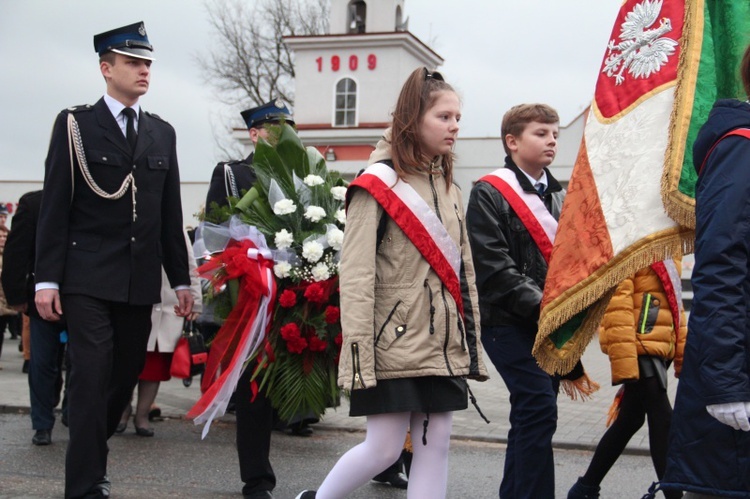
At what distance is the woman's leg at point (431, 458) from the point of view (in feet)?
13.9

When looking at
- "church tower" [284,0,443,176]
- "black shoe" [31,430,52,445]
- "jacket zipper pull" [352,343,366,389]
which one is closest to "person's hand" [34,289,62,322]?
"jacket zipper pull" [352,343,366,389]

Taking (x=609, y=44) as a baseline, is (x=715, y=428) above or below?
below

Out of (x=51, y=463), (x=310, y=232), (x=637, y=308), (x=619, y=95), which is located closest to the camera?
(x=619, y=95)

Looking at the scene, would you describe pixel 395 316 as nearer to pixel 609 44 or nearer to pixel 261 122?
pixel 609 44

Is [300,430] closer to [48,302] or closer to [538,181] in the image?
[48,302]

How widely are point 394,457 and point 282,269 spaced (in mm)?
1720

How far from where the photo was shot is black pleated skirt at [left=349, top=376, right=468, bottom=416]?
4156 millimetres

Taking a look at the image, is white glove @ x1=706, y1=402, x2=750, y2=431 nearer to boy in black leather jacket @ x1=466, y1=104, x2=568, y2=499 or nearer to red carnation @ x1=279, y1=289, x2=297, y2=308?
boy in black leather jacket @ x1=466, y1=104, x2=568, y2=499

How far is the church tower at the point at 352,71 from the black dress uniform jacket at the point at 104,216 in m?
33.0

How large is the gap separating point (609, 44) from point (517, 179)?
1257 millimetres

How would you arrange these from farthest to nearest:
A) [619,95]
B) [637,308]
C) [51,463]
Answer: [51,463], [637,308], [619,95]

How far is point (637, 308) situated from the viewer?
5211 mm

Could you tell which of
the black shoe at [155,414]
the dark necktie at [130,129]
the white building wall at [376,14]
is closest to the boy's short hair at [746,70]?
the dark necktie at [130,129]

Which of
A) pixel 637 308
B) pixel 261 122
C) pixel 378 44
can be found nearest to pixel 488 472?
pixel 637 308
